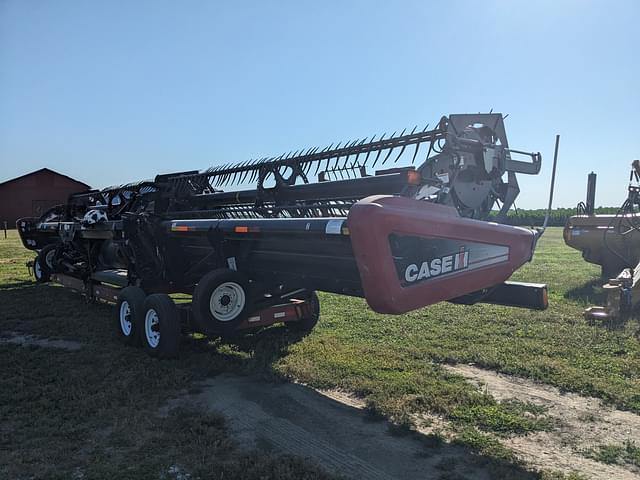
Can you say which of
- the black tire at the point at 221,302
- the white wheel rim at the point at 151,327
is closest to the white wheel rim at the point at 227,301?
the black tire at the point at 221,302

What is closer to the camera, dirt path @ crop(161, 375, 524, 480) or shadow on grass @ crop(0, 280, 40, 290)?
dirt path @ crop(161, 375, 524, 480)

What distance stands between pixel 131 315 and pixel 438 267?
11.3ft

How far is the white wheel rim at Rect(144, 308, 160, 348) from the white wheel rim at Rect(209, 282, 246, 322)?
69cm

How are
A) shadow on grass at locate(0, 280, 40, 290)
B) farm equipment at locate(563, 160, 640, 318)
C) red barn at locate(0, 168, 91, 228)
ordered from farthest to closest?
red barn at locate(0, 168, 91, 228), shadow on grass at locate(0, 280, 40, 290), farm equipment at locate(563, 160, 640, 318)

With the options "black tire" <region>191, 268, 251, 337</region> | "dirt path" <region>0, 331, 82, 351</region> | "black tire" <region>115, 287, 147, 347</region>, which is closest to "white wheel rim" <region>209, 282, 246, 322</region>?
"black tire" <region>191, 268, 251, 337</region>

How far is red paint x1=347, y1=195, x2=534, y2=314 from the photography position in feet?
11.0

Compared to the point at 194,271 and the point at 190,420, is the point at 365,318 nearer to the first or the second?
the point at 194,271

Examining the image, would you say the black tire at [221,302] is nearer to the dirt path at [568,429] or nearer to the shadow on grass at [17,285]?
the dirt path at [568,429]

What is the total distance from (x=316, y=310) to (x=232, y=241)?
1.50m

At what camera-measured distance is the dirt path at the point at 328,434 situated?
3.08 metres

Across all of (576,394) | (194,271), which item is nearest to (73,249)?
(194,271)

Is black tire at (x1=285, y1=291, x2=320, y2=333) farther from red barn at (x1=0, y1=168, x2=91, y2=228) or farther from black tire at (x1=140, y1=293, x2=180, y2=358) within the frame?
red barn at (x1=0, y1=168, x2=91, y2=228)

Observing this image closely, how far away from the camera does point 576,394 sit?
167 inches

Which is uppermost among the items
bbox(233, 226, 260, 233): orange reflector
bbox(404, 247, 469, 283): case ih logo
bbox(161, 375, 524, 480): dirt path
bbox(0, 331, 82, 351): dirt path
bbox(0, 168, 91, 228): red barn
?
bbox(0, 168, 91, 228): red barn
